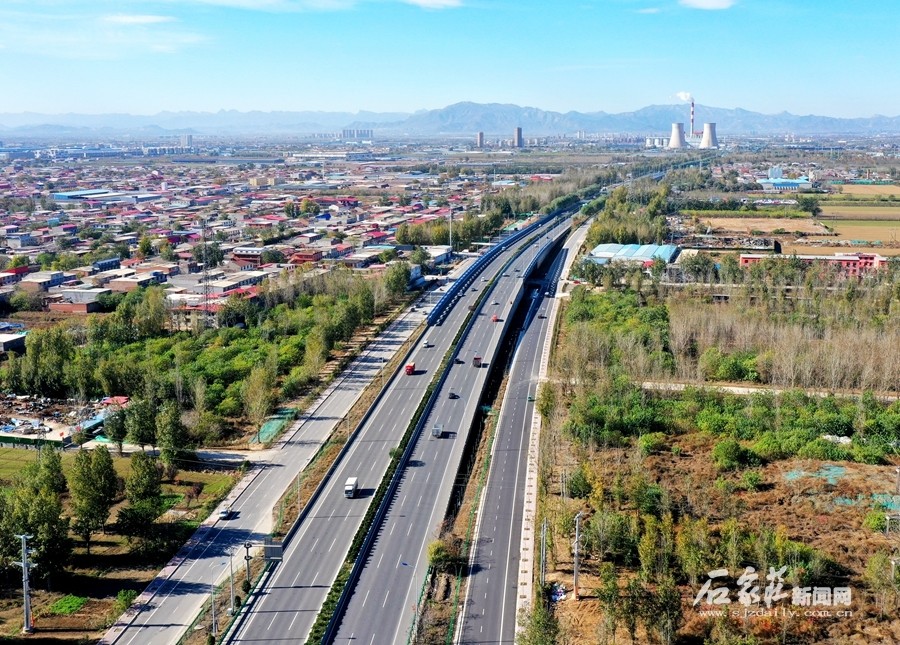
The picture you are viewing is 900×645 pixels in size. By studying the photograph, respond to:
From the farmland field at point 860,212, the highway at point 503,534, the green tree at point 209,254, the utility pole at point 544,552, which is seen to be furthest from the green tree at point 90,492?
the farmland field at point 860,212

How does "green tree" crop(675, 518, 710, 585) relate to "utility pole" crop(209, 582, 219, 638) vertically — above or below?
above

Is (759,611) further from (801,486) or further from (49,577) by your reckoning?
Answer: (49,577)

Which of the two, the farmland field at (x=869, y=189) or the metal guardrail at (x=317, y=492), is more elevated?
the farmland field at (x=869, y=189)

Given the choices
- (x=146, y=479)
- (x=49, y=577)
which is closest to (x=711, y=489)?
(x=146, y=479)

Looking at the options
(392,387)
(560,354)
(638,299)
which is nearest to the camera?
(392,387)

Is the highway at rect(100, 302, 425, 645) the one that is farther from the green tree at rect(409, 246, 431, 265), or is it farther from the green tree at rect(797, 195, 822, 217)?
the green tree at rect(797, 195, 822, 217)

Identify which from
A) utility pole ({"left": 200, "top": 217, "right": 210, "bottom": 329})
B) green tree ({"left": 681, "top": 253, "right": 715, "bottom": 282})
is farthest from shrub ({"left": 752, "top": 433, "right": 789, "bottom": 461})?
utility pole ({"left": 200, "top": 217, "right": 210, "bottom": 329})

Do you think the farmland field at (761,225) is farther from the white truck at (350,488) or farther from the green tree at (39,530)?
the green tree at (39,530)
